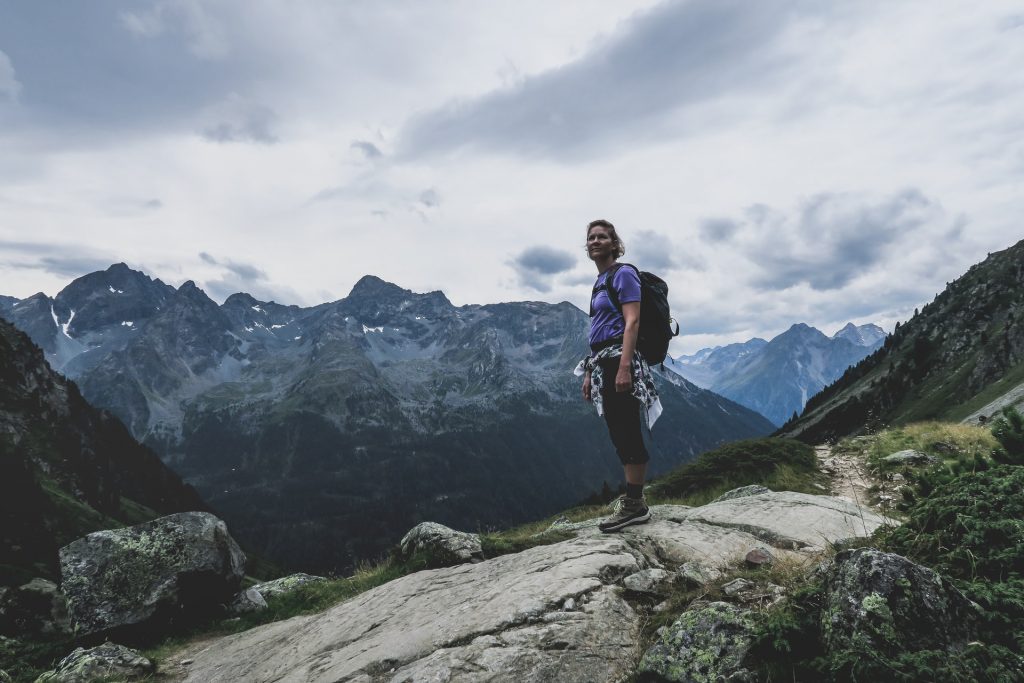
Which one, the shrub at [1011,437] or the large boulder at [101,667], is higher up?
the shrub at [1011,437]

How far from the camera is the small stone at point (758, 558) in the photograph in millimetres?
6637

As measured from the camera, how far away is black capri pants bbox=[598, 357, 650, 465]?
816cm

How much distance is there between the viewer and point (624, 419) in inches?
326

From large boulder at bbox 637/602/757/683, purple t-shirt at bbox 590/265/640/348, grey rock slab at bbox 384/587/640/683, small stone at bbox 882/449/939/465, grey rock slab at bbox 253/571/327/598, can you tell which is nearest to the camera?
large boulder at bbox 637/602/757/683

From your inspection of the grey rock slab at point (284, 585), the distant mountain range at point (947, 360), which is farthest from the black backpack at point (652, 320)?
the distant mountain range at point (947, 360)

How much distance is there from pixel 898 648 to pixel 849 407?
195 m

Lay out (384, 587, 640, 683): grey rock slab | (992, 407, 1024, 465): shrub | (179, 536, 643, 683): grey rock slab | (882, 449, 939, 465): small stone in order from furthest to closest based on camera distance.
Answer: (882, 449, 939, 465): small stone → (992, 407, 1024, 465): shrub → (179, 536, 643, 683): grey rock slab → (384, 587, 640, 683): grey rock slab

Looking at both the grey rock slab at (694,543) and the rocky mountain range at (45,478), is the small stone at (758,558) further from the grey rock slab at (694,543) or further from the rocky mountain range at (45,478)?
the rocky mountain range at (45,478)

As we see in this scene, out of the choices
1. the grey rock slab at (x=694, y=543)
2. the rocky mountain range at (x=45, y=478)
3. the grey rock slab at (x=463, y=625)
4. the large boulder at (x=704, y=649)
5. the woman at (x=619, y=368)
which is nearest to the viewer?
the large boulder at (x=704, y=649)

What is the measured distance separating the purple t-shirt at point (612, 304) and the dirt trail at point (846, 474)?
767 centimetres

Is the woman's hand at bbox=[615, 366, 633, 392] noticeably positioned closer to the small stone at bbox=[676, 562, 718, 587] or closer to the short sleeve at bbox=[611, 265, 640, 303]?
the short sleeve at bbox=[611, 265, 640, 303]

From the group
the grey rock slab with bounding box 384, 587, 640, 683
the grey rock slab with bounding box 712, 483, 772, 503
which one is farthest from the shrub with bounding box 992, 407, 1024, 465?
the grey rock slab with bounding box 712, 483, 772, 503

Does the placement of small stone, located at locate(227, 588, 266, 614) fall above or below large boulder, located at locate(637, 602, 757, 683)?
below

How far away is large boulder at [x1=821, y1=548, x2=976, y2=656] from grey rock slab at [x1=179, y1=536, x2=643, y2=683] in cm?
211
